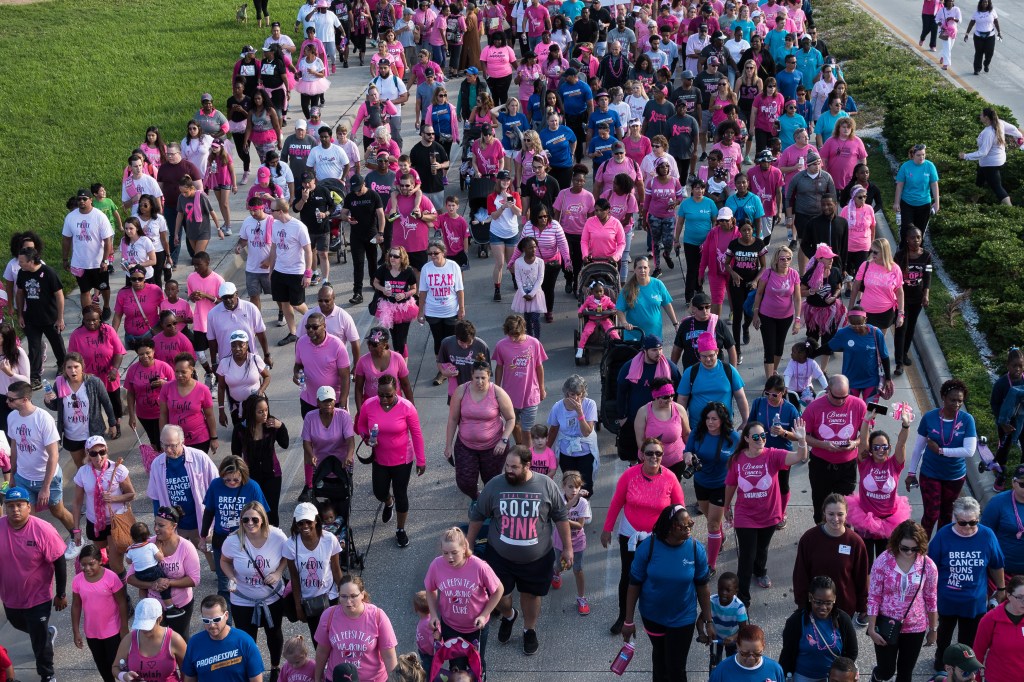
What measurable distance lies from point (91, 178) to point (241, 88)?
4.71 m

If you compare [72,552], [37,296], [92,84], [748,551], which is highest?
[37,296]

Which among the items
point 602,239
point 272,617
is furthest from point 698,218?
point 272,617

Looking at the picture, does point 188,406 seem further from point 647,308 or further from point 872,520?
point 872,520

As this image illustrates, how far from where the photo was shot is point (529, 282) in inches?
573

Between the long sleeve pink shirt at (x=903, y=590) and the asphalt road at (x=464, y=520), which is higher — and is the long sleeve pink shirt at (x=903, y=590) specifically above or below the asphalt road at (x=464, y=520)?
above

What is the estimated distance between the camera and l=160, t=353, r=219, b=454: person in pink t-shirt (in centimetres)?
1165

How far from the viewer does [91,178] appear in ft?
79.0

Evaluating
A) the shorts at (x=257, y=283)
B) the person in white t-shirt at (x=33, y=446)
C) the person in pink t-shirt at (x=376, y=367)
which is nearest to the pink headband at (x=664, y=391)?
the person in pink t-shirt at (x=376, y=367)

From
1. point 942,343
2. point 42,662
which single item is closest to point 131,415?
point 42,662

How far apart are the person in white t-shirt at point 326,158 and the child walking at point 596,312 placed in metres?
5.29

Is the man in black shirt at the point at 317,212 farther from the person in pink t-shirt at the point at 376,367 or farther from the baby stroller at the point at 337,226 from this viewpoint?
the person in pink t-shirt at the point at 376,367

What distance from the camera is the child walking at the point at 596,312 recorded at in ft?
47.6

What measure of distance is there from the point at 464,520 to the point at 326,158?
784 cm

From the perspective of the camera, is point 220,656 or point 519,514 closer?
point 220,656
